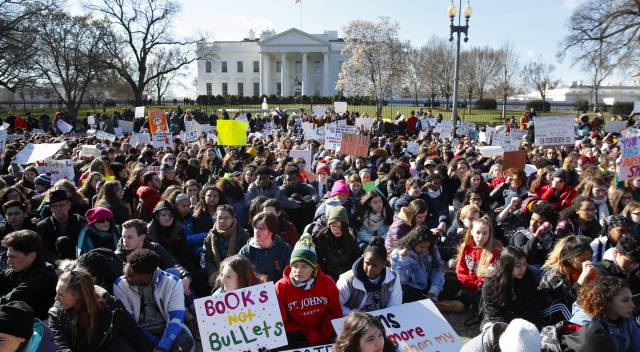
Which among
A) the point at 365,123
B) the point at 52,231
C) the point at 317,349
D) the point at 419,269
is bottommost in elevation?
the point at 317,349

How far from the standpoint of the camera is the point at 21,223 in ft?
19.9

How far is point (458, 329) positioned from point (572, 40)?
3980 cm

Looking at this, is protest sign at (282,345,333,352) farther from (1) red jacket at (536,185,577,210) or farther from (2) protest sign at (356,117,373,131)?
(2) protest sign at (356,117,373,131)

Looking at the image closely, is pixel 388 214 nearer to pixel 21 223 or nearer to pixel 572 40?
pixel 21 223

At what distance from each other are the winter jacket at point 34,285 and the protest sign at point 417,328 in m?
2.59

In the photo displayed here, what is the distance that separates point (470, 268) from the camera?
6180 mm

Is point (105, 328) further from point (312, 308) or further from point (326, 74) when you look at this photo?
point (326, 74)

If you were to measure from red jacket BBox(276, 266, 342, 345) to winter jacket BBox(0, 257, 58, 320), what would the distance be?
208 cm

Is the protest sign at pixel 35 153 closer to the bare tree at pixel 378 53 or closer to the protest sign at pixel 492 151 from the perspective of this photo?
the protest sign at pixel 492 151

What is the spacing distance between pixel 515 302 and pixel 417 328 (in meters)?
0.99

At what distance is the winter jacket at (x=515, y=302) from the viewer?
467 cm

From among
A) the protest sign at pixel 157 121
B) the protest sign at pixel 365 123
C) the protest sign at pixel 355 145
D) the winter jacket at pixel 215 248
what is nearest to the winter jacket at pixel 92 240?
the winter jacket at pixel 215 248

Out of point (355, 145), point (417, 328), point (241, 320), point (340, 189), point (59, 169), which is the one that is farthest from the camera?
point (355, 145)

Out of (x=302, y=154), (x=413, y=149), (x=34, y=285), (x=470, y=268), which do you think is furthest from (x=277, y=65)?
(x=34, y=285)
